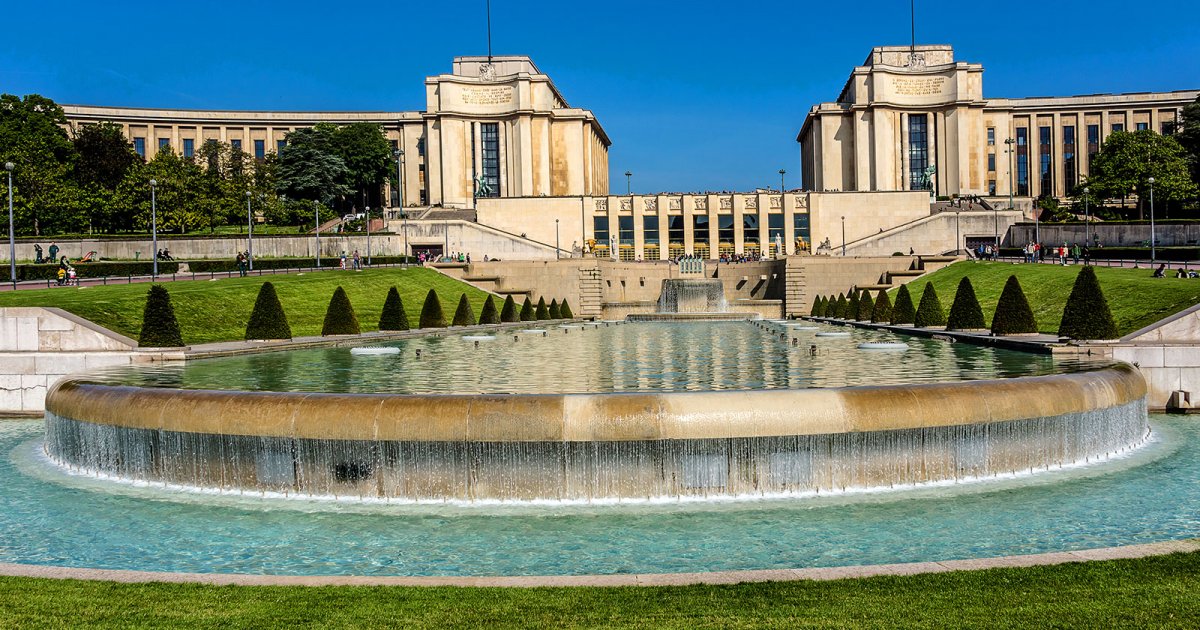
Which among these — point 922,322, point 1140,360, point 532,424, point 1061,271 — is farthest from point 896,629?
point 1061,271

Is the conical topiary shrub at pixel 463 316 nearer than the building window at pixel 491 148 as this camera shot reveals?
Yes

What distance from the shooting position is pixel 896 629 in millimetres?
7391

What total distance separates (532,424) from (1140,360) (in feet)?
52.3

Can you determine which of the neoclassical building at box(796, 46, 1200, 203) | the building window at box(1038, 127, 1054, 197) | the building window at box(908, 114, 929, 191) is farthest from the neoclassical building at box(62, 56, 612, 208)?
the building window at box(1038, 127, 1054, 197)

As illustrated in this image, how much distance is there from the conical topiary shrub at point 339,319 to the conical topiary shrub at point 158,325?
315 inches

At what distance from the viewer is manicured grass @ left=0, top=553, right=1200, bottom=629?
7.67m

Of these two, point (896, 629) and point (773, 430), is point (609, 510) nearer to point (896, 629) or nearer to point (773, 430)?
point (773, 430)

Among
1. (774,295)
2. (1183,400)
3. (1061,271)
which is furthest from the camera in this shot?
(774,295)

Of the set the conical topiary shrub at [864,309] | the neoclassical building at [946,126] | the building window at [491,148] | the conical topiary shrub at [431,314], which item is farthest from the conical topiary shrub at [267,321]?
the neoclassical building at [946,126]

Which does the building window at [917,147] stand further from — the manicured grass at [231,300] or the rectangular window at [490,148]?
the manicured grass at [231,300]

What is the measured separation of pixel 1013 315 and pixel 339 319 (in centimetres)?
2257

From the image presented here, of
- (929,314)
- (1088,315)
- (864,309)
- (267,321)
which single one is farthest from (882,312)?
(267,321)

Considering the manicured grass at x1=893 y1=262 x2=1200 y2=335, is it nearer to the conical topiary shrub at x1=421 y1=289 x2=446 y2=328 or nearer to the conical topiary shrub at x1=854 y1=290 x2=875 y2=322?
the conical topiary shrub at x1=854 y1=290 x2=875 y2=322

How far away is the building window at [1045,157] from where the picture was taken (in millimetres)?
132500
